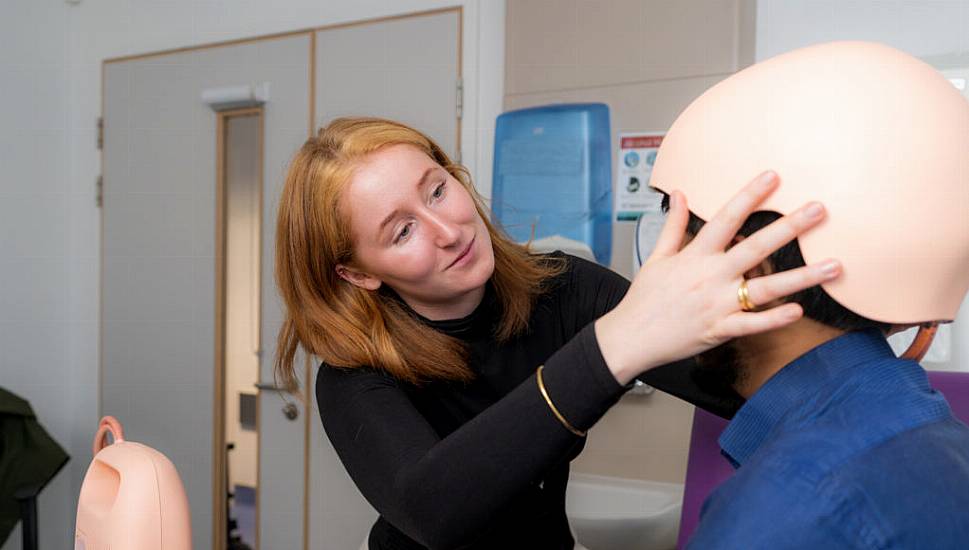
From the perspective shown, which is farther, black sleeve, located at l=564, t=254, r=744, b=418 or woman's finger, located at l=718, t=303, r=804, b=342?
black sleeve, located at l=564, t=254, r=744, b=418

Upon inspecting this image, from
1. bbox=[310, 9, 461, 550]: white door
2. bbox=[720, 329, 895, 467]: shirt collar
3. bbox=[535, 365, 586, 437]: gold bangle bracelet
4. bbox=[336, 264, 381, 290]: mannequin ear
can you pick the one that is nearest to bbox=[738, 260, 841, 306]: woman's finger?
bbox=[720, 329, 895, 467]: shirt collar

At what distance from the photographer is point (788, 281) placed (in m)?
0.66

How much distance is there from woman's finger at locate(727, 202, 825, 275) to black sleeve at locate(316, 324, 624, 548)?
0.16 m

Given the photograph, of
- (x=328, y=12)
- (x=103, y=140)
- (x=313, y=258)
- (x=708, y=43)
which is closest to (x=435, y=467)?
(x=313, y=258)

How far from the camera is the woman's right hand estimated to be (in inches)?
26.2

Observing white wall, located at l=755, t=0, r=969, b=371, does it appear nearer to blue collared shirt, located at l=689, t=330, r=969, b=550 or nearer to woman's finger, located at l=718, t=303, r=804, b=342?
blue collared shirt, located at l=689, t=330, r=969, b=550

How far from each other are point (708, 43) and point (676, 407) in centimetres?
93

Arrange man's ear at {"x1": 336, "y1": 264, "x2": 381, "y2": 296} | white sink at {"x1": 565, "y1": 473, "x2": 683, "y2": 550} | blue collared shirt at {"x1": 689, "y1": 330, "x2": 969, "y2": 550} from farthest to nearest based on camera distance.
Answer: white sink at {"x1": 565, "y1": 473, "x2": 683, "y2": 550} → man's ear at {"x1": 336, "y1": 264, "x2": 381, "y2": 296} → blue collared shirt at {"x1": 689, "y1": 330, "x2": 969, "y2": 550}

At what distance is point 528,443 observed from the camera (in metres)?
0.77

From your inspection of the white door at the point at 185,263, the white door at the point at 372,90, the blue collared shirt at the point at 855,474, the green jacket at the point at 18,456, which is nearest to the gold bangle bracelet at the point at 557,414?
the blue collared shirt at the point at 855,474

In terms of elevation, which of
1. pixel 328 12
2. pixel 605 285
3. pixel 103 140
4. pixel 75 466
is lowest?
pixel 75 466

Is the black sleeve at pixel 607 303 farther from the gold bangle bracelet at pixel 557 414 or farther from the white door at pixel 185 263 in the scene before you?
the white door at pixel 185 263

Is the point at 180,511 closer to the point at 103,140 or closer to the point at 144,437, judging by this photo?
the point at 144,437

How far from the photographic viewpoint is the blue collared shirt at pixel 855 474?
62 centimetres
